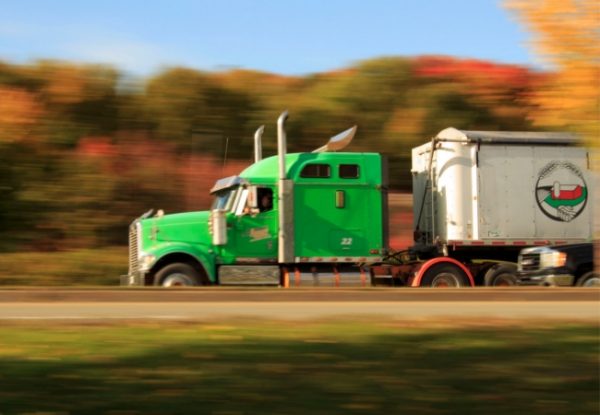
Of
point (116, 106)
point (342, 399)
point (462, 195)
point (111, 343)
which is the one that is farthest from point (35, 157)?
point (342, 399)

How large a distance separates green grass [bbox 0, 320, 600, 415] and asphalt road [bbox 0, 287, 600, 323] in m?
2.10

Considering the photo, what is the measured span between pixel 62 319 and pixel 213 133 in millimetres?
17256

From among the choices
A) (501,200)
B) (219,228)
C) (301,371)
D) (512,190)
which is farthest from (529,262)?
(301,371)

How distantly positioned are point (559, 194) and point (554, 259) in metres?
1.78

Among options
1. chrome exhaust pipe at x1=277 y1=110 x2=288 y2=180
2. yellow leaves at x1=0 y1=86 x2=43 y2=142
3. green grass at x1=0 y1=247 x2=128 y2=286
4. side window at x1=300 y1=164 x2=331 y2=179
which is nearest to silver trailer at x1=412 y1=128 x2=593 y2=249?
side window at x1=300 y1=164 x2=331 y2=179

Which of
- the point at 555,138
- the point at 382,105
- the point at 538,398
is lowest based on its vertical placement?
the point at 538,398

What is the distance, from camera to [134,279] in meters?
16.7

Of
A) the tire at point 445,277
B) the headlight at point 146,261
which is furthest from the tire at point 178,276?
the tire at point 445,277

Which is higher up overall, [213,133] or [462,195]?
[213,133]

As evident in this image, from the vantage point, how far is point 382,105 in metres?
27.9

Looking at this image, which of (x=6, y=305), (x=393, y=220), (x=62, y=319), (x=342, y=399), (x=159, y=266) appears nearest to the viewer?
(x=342, y=399)

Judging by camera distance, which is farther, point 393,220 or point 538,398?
point 393,220

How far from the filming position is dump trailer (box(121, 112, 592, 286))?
16562mm

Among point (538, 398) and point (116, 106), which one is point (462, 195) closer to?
point (538, 398)
